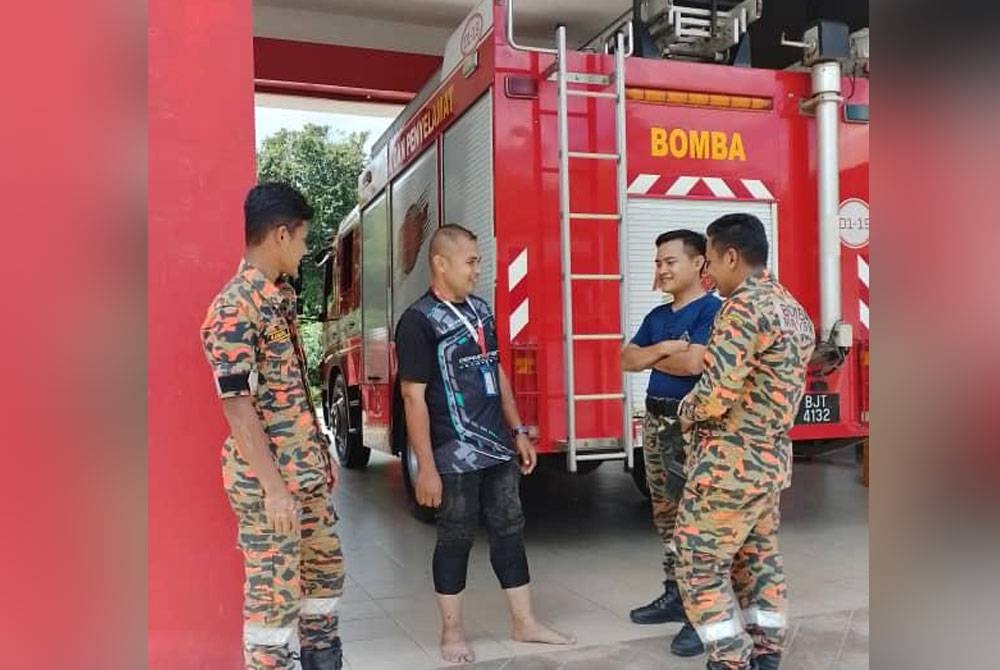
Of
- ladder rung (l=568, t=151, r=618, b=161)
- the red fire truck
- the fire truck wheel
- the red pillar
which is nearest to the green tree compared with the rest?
the fire truck wheel

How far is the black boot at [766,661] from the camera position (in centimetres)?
306

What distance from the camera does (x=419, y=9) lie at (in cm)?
987

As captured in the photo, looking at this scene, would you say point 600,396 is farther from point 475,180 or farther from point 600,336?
point 475,180

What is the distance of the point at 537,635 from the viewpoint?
12.3 ft

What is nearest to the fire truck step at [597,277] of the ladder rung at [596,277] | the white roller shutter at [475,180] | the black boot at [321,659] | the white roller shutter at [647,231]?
the ladder rung at [596,277]

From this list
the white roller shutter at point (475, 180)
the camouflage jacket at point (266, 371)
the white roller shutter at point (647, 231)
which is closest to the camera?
the camouflage jacket at point (266, 371)

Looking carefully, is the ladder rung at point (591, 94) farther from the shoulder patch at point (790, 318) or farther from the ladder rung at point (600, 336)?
the shoulder patch at point (790, 318)

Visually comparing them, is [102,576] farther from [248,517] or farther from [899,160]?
[248,517]

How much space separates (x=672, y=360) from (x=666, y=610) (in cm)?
125

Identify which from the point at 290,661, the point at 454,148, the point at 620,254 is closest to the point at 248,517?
the point at 290,661

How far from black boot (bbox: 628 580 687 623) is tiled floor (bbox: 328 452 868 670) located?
0.04m

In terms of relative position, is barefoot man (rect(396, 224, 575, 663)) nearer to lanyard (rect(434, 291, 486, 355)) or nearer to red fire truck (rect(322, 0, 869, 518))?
lanyard (rect(434, 291, 486, 355))

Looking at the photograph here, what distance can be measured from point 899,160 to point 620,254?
3671 millimetres

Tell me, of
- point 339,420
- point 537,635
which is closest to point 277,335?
point 537,635
